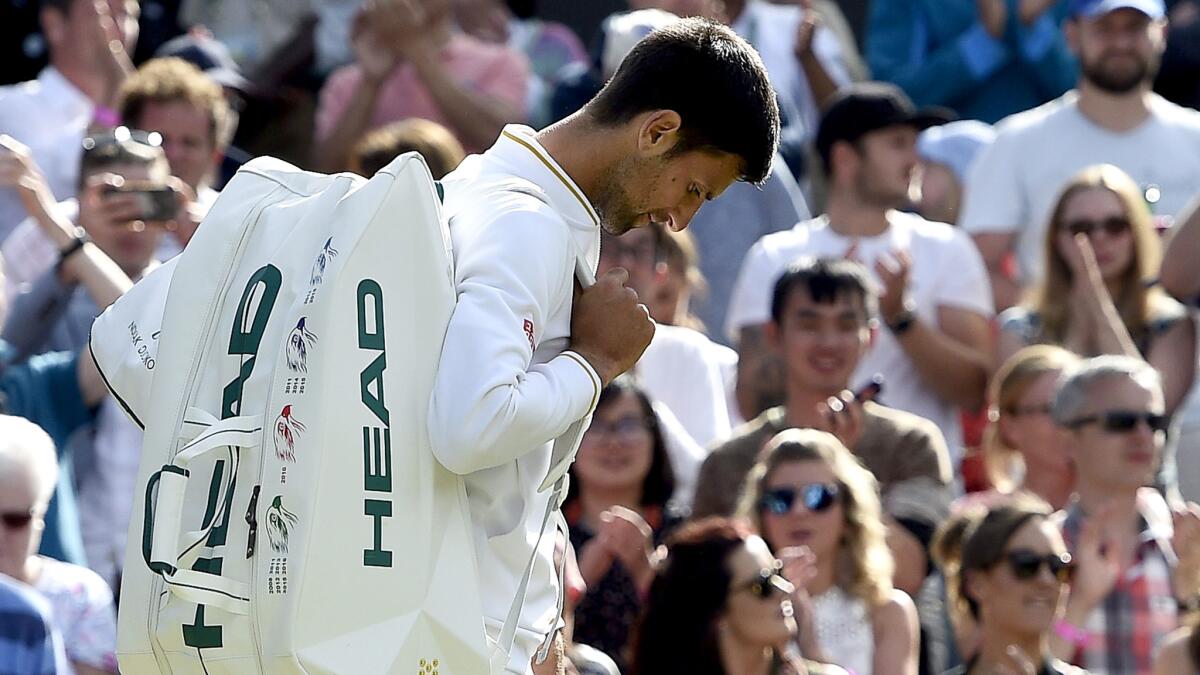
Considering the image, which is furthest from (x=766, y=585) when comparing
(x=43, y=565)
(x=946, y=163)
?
(x=946, y=163)

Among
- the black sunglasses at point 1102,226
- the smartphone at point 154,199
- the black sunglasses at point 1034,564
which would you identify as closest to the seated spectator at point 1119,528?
the black sunglasses at point 1034,564

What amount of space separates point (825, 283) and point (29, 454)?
2744 millimetres

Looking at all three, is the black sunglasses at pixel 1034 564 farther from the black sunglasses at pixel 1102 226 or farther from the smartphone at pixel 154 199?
the smartphone at pixel 154 199

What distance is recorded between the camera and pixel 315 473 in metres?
2.96

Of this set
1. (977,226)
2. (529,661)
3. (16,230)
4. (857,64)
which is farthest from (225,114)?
(529,661)

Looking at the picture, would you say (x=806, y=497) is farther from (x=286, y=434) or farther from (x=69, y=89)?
(x=69, y=89)

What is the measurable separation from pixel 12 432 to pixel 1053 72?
5.76 m

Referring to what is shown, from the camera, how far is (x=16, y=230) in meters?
7.18

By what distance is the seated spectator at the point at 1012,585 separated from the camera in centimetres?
600

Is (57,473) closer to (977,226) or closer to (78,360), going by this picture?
(78,360)

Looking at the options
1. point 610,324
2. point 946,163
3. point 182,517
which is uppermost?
point 610,324

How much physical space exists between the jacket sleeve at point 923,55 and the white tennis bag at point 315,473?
6903 mm

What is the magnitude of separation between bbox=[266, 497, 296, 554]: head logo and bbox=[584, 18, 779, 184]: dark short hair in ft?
2.60

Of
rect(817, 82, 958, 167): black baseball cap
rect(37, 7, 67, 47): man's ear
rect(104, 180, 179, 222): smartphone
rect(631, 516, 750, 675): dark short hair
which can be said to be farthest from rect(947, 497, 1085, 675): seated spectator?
rect(37, 7, 67, 47): man's ear
